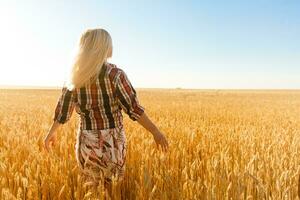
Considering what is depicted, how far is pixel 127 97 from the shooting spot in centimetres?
261

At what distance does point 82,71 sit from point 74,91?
320mm

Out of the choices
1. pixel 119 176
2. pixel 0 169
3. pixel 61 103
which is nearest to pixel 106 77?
pixel 61 103

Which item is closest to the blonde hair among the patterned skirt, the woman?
the woman

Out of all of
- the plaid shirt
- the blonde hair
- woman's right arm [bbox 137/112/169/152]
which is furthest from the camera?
woman's right arm [bbox 137/112/169/152]

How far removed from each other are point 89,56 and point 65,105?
53cm

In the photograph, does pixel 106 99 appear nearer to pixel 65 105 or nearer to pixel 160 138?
pixel 65 105

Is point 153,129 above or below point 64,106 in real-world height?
below

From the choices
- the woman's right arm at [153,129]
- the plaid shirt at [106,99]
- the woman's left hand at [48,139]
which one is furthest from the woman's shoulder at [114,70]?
the woman's left hand at [48,139]

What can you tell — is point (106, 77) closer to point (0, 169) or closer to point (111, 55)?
point (111, 55)

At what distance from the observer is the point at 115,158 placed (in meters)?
2.68

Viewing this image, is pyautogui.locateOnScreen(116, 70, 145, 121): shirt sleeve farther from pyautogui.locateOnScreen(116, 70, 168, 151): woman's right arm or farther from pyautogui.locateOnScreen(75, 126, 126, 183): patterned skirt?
pyautogui.locateOnScreen(75, 126, 126, 183): patterned skirt

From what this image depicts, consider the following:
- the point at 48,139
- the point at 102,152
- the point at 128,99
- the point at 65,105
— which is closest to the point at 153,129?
the point at 128,99

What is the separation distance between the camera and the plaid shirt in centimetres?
257

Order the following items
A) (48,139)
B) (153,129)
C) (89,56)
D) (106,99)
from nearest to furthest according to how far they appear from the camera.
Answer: (89,56) < (106,99) < (153,129) < (48,139)
